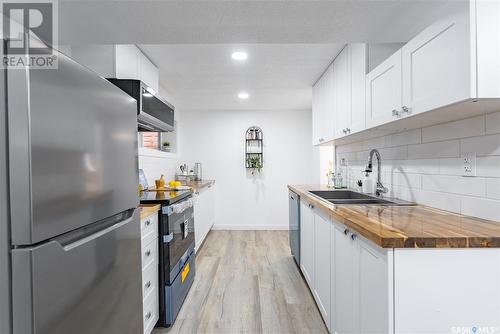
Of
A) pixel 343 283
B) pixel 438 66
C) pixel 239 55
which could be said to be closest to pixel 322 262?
pixel 343 283

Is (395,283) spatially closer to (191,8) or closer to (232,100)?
(191,8)

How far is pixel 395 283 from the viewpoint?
0.97 metres

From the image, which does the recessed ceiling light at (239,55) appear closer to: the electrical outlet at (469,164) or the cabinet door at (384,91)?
the cabinet door at (384,91)

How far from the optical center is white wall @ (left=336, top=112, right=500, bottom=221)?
1253 millimetres

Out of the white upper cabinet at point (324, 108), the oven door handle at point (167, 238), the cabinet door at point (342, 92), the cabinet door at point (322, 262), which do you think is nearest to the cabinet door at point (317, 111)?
the white upper cabinet at point (324, 108)

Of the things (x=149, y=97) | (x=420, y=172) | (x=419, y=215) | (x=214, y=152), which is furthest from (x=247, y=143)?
(x=419, y=215)

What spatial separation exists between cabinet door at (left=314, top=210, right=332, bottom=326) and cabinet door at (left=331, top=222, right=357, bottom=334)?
0.40ft

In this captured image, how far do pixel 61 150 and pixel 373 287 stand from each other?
4.08 feet

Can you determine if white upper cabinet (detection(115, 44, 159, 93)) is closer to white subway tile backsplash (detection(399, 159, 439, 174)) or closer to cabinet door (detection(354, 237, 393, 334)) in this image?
cabinet door (detection(354, 237, 393, 334))

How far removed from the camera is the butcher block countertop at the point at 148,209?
162 centimetres

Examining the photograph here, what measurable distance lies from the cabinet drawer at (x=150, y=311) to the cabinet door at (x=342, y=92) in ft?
6.57

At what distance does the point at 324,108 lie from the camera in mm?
3033

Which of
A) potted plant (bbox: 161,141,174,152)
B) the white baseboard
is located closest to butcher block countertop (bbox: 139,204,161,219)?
potted plant (bbox: 161,141,174,152)

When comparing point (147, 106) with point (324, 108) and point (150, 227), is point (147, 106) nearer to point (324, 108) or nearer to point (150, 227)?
point (150, 227)
